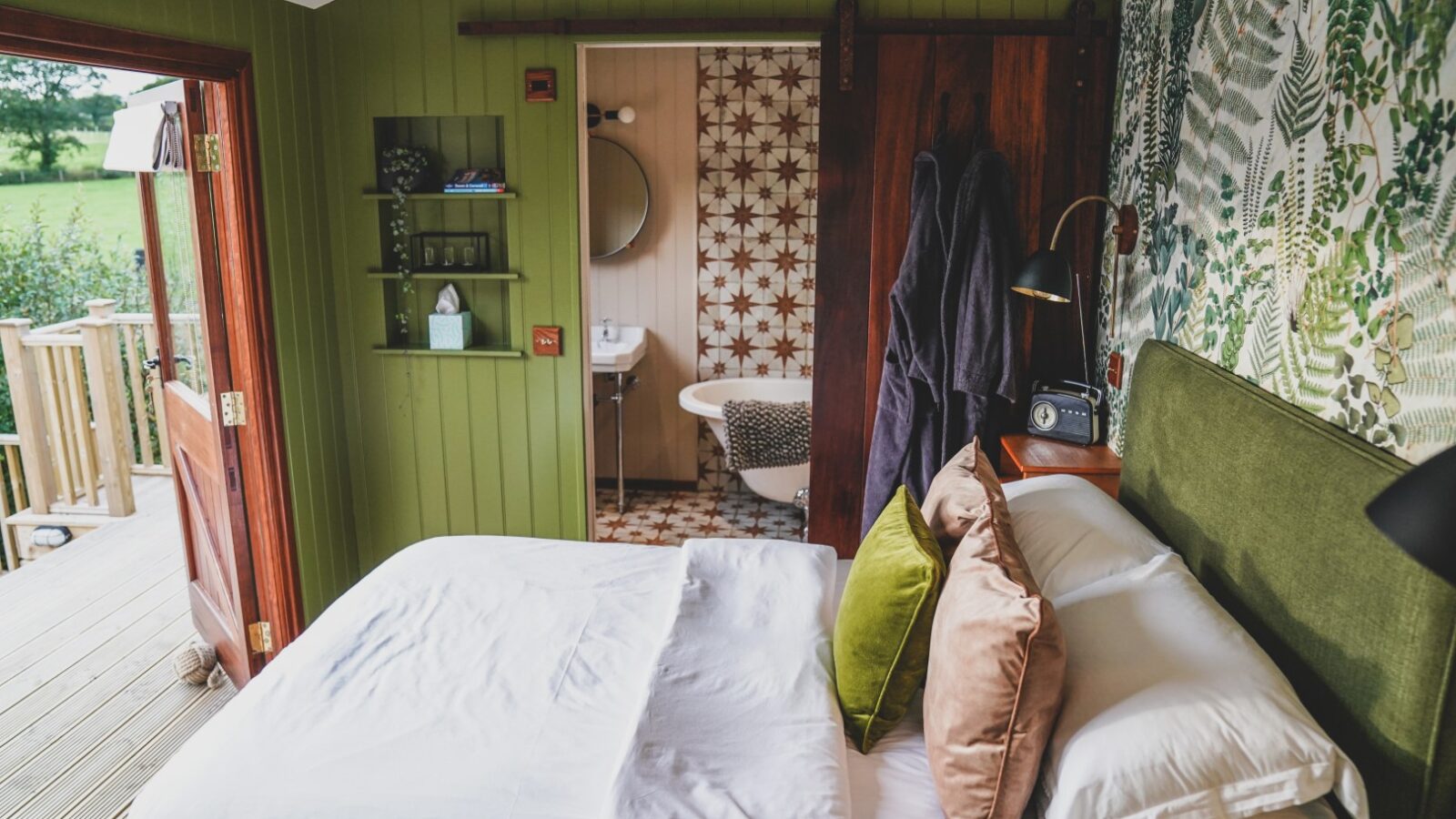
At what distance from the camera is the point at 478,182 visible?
3594 mm

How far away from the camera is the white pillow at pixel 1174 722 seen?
1.43 meters

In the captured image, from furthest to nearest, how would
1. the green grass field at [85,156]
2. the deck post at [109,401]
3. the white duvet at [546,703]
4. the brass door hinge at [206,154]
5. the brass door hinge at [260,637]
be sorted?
the green grass field at [85,156], the deck post at [109,401], the brass door hinge at [260,637], the brass door hinge at [206,154], the white duvet at [546,703]

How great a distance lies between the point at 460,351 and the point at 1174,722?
2.89 m

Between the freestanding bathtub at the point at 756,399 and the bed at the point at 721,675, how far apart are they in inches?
85.6

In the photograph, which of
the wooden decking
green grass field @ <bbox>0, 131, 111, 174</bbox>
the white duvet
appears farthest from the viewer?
green grass field @ <bbox>0, 131, 111, 174</bbox>

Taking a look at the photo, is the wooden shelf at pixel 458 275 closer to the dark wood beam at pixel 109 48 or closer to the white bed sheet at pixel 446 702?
the dark wood beam at pixel 109 48

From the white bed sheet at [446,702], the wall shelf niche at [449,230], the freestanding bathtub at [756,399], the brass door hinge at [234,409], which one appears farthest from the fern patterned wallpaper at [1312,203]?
the brass door hinge at [234,409]

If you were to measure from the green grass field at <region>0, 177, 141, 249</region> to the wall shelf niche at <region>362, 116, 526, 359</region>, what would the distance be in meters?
2.75

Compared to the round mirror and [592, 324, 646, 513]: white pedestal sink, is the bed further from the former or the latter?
the round mirror

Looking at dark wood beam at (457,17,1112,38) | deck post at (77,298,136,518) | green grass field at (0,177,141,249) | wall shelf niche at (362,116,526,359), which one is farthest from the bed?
green grass field at (0,177,141,249)

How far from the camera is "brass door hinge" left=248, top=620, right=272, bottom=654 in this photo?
3266 mm

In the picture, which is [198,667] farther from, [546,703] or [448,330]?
[546,703]

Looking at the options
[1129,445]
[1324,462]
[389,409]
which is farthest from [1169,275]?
[389,409]

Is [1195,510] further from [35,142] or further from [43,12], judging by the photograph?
[35,142]
